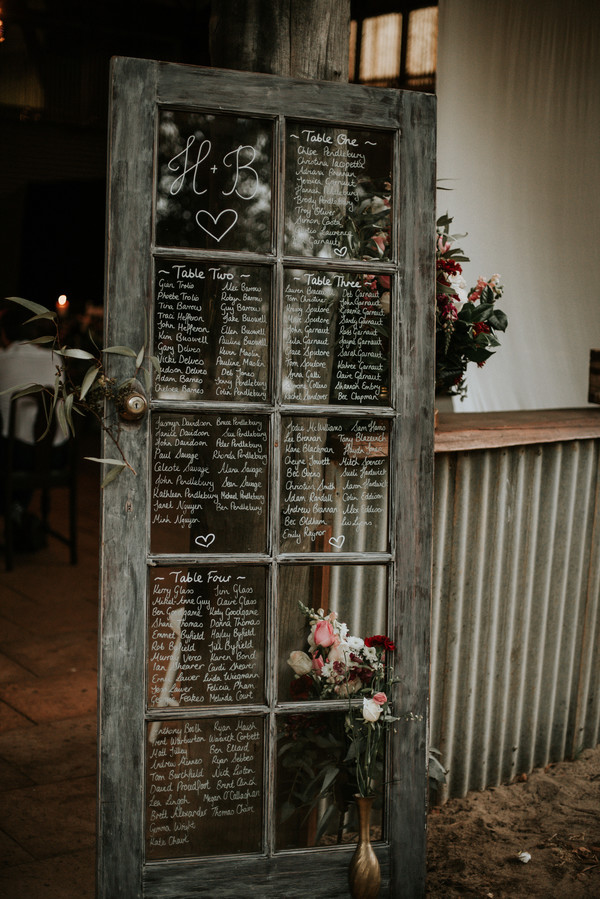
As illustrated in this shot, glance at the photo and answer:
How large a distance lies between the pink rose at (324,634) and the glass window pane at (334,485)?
0.21m

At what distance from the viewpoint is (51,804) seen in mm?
2988

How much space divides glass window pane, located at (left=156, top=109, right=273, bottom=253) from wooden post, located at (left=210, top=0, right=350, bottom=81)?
335 mm

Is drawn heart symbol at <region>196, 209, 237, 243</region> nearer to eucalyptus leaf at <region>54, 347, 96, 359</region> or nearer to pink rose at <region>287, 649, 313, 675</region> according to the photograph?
eucalyptus leaf at <region>54, 347, 96, 359</region>

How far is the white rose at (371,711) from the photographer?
2.28 metres

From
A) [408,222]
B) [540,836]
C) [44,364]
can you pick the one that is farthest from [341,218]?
[44,364]

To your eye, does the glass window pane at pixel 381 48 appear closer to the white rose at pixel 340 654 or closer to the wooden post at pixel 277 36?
the wooden post at pixel 277 36

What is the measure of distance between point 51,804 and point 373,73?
3.05m

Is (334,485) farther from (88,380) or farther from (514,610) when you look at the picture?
(514,610)

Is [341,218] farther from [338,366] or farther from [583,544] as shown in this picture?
[583,544]

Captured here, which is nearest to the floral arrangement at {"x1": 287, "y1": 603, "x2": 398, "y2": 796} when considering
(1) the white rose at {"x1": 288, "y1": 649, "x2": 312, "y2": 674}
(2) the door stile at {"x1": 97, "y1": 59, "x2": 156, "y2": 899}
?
(1) the white rose at {"x1": 288, "y1": 649, "x2": 312, "y2": 674}

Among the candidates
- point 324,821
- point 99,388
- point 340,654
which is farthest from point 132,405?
point 324,821

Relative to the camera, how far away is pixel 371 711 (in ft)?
7.48

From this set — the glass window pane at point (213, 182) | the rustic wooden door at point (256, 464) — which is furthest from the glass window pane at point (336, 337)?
the glass window pane at point (213, 182)

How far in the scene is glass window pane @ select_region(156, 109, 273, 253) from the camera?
2.20 meters
